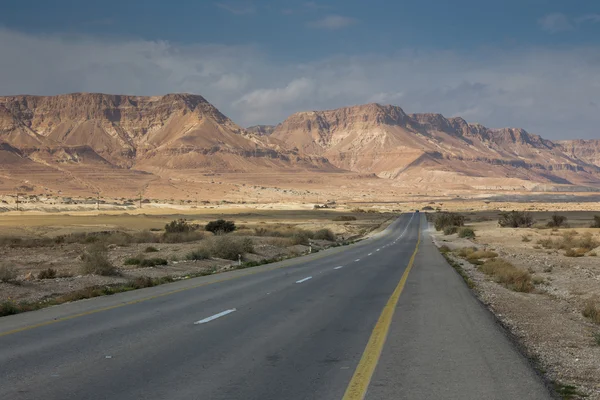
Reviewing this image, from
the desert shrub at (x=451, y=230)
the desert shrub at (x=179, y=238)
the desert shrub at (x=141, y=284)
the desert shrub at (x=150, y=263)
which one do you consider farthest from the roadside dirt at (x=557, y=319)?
the desert shrub at (x=451, y=230)

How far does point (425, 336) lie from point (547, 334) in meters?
2.53

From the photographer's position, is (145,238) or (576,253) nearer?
(576,253)

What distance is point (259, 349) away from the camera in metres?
9.07

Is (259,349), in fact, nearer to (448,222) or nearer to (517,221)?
(517,221)

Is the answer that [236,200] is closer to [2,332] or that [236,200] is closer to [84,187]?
[84,187]

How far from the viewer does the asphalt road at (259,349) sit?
6941 millimetres

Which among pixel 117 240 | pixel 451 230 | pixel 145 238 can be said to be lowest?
pixel 145 238

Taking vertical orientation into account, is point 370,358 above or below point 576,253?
above

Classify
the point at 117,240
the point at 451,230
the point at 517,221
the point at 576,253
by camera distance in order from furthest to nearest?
the point at 517,221 < the point at 451,230 < the point at 117,240 < the point at 576,253

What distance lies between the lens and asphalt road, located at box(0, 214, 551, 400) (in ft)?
22.8

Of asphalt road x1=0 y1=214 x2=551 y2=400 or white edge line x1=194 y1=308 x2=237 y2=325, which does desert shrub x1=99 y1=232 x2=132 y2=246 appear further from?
white edge line x1=194 y1=308 x2=237 y2=325

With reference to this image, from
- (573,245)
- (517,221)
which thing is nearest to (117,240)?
(573,245)

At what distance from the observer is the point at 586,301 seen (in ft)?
53.0

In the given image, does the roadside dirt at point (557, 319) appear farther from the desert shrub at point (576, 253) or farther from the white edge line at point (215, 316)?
the desert shrub at point (576, 253)
